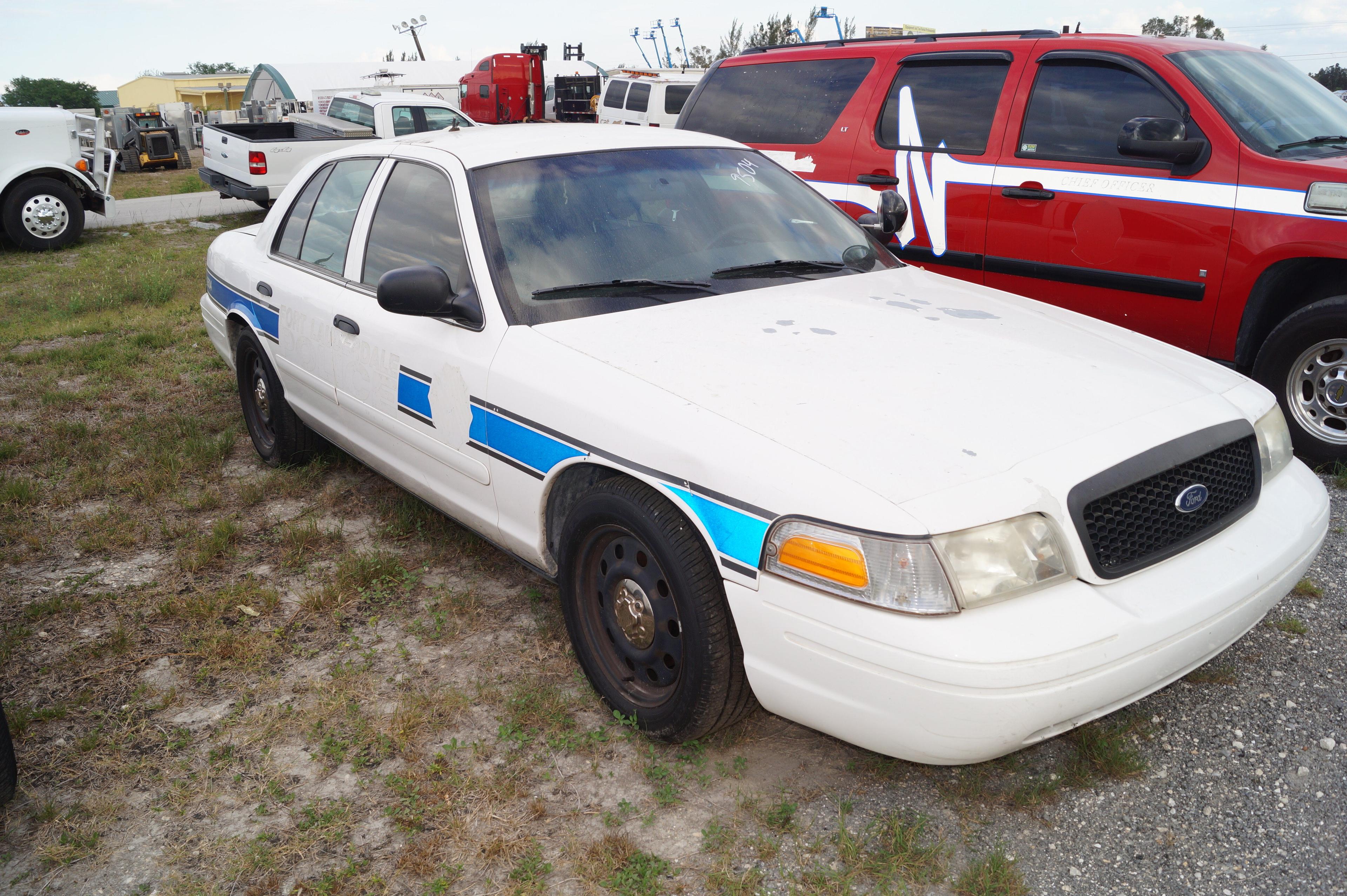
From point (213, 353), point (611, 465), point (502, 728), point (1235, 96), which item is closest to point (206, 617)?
point (502, 728)

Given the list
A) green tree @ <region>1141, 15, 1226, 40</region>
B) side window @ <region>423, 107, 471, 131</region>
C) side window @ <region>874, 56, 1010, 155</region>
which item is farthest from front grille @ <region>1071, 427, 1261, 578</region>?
green tree @ <region>1141, 15, 1226, 40</region>

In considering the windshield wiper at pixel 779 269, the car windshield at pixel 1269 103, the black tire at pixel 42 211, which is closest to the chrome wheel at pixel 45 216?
the black tire at pixel 42 211

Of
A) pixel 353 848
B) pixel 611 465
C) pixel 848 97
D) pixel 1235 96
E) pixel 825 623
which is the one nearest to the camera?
pixel 825 623

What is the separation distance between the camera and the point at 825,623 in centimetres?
219

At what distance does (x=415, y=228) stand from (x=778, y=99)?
3.54 metres

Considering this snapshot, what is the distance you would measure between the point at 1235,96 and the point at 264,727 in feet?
16.0

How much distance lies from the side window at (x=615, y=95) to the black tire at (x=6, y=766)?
20.7m

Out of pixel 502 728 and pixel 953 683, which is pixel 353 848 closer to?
pixel 502 728

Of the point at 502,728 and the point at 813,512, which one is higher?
the point at 813,512

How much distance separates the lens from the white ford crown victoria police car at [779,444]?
2145 millimetres

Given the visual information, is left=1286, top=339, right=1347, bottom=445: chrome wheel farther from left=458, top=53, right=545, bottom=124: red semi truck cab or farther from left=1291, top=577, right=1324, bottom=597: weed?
left=458, top=53, right=545, bottom=124: red semi truck cab

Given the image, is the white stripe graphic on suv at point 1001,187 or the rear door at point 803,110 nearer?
the white stripe graphic on suv at point 1001,187

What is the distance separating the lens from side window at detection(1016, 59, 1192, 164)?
4805 mm

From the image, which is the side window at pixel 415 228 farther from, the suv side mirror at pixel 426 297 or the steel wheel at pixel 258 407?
the steel wheel at pixel 258 407
